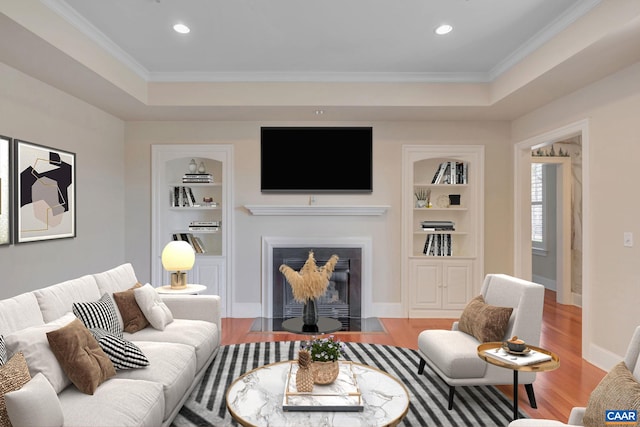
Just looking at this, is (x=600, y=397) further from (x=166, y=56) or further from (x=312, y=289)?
(x=166, y=56)

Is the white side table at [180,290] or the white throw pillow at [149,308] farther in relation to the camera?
the white side table at [180,290]

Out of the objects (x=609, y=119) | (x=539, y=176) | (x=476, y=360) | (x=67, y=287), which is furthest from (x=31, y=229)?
(x=539, y=176)

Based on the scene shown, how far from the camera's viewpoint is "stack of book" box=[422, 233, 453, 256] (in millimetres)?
5355

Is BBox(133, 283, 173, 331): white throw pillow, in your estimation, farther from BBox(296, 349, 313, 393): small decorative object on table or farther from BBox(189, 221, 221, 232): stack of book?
BBox(189, 221, 221, 232): stack of book

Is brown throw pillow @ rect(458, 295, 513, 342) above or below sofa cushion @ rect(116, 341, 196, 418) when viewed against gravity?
above

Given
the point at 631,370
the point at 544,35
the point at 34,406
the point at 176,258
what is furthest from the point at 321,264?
the point at 34,406

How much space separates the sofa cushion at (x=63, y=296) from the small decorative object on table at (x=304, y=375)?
149 centimetres

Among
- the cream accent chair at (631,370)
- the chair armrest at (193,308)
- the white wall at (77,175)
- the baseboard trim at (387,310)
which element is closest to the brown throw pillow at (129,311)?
the chair armrest at (193,308)

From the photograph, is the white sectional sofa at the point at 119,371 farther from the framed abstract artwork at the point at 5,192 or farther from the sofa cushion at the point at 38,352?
the framed abstract artwork at the point at 5,192

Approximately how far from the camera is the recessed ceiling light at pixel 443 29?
11.2 ft

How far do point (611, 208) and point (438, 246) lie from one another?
2105 millimetres

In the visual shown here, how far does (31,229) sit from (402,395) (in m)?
3.45

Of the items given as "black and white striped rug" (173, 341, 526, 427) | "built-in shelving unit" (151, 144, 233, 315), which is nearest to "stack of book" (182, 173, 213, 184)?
"built-in shelving unit" (151, 144, 233, 315)

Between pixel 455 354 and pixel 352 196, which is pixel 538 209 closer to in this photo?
pixel 352 196
